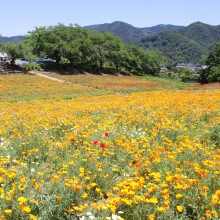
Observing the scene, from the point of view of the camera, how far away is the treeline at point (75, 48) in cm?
6319

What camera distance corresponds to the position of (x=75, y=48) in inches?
2569

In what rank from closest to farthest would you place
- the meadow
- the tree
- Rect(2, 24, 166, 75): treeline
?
the meadow
the tree
Rect(2, 24, 166, 75): treeline

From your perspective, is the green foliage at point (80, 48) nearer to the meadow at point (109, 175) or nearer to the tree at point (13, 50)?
the tree at point (13, 50)

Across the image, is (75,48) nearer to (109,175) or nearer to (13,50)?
(13,50)

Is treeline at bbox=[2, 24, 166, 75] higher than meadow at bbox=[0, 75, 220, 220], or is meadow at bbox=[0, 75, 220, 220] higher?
treeline at bbox=[2, 24, 166, 75]

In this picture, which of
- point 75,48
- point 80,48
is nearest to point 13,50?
point 75,48

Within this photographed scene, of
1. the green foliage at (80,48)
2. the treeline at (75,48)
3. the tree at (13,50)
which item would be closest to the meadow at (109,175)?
the tree at (13,50)

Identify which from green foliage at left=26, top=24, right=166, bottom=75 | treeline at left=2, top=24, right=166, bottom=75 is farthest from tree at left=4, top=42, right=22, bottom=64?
green foliage at left=26, top=24, right=166, bottom=75

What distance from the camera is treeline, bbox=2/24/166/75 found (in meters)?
63.2

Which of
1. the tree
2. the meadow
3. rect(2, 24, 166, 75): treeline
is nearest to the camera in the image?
the meadow

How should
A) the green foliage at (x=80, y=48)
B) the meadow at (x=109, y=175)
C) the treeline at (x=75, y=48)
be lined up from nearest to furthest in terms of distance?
1. the meadow at (x=109, y=175)
2. the treeline at (x=75, y=48)
3. the green foliage at (x=80, y=48)

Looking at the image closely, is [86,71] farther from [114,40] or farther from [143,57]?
[143,57]

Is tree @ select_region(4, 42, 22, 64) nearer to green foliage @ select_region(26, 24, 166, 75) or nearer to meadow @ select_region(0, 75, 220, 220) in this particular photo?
green foliage @ select_region(26, 24, 166, 75)

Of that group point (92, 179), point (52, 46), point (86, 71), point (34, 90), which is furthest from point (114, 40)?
point (92, 179)
